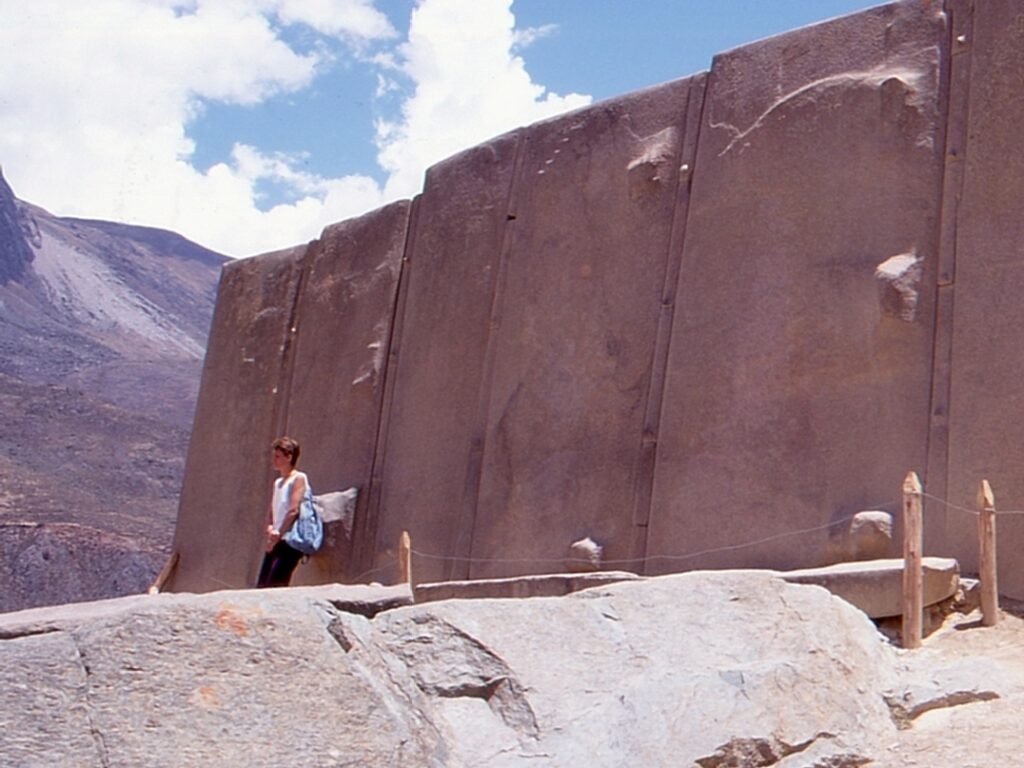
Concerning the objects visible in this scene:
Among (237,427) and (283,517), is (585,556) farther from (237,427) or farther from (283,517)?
(237,427)

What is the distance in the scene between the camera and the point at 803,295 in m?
7.28

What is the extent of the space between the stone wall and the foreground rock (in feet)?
7.23

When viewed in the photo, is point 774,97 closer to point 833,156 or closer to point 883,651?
point 833,156

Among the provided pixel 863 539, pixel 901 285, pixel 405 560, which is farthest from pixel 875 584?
pixel 405 560

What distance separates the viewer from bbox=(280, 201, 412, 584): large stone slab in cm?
1059

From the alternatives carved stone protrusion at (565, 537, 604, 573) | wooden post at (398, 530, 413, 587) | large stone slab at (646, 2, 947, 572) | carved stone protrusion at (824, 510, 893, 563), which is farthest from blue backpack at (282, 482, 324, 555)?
carved stone protrusion at (824, 510, 893, 563)

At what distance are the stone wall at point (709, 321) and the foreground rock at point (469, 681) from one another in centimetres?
220

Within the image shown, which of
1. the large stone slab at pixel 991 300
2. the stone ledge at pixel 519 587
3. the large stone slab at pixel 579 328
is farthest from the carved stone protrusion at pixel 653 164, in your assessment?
the stone ledge at pixel 519 587

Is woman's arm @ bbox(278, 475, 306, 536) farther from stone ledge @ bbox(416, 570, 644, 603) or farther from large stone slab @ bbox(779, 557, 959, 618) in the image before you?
large stone slab @ bbox(779, 557, 959, 618)

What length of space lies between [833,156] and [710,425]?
156 cm

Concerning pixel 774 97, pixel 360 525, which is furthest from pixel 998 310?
pixel 360 525

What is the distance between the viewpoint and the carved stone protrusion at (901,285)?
22.2 ft

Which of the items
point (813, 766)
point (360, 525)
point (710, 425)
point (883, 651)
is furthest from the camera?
point (360, 525)

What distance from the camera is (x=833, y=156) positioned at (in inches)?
287
